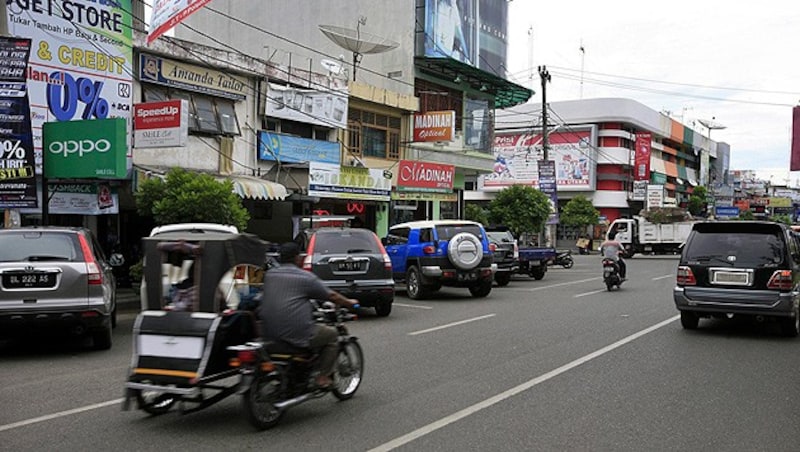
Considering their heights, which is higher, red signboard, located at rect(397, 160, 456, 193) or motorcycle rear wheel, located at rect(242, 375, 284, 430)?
red signboard, located at rect(397, 160, 456, 193)

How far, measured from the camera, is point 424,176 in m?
29.7

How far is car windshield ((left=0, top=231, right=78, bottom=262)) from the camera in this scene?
979 centimetres

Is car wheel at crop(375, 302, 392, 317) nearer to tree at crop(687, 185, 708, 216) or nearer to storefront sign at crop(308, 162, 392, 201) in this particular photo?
storefront sign at crop(308, 162, 392, 201)

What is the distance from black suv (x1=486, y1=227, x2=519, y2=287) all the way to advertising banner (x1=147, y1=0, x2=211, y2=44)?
11.4m

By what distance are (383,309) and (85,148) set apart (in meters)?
7.09

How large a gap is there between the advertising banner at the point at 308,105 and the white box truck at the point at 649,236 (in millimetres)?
27123

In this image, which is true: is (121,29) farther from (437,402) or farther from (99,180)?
(437,402)

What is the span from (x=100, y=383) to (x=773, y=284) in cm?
955

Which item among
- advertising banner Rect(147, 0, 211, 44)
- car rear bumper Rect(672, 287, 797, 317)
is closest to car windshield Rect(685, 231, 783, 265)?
car rear bumper Rect(672, 287, 797, 317)

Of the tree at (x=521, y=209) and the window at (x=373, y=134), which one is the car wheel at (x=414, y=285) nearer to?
the window at (x=373, y=134)

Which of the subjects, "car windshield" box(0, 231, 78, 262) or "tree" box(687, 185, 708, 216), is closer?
"car windshield" box(0, 231, 78, 262)

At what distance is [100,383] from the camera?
823cm

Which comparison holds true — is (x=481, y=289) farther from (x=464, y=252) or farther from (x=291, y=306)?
(x=291, y=306)

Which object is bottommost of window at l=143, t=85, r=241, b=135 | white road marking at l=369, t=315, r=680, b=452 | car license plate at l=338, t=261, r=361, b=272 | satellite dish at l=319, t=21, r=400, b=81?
white road marking at l=369, t=315, r=680, b=452
